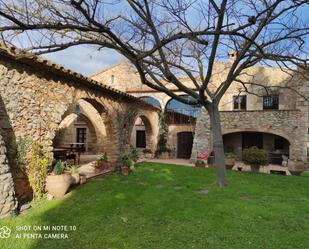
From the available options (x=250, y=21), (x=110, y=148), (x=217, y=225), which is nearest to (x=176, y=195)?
(x=217, y=225)

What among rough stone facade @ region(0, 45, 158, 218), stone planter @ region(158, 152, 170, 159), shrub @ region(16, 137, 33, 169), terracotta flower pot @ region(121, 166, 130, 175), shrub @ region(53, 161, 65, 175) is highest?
rough stone facade @ region(0, 45, 158, 218)

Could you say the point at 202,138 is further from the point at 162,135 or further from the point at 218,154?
the point at 218,154

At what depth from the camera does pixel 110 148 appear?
11.0 meters

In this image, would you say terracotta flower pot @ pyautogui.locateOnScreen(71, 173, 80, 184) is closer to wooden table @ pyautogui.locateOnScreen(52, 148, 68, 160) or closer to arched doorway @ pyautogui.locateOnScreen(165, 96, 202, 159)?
wooden table @ pyautogui.locateOnScreen(52, 148, 68, 160)

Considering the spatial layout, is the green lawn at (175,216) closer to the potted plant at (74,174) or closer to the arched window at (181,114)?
the potted plant at (74,174)

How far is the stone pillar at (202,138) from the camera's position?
15375 millimetres

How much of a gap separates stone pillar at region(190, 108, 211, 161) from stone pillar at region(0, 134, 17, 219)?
1145 centimetres

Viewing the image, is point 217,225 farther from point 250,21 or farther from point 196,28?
point 196,28

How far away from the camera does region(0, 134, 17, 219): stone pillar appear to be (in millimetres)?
4867

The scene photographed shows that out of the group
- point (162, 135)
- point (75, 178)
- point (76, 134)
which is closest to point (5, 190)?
point (75, 178)

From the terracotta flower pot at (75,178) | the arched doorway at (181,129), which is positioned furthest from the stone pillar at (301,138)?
the terracotta flower pot at (75,178)

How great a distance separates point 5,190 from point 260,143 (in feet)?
51.9

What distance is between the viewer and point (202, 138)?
1566cm

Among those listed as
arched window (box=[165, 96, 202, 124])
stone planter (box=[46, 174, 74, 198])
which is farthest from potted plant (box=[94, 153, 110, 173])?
arched window (box=[165, 96, 202, 124])
